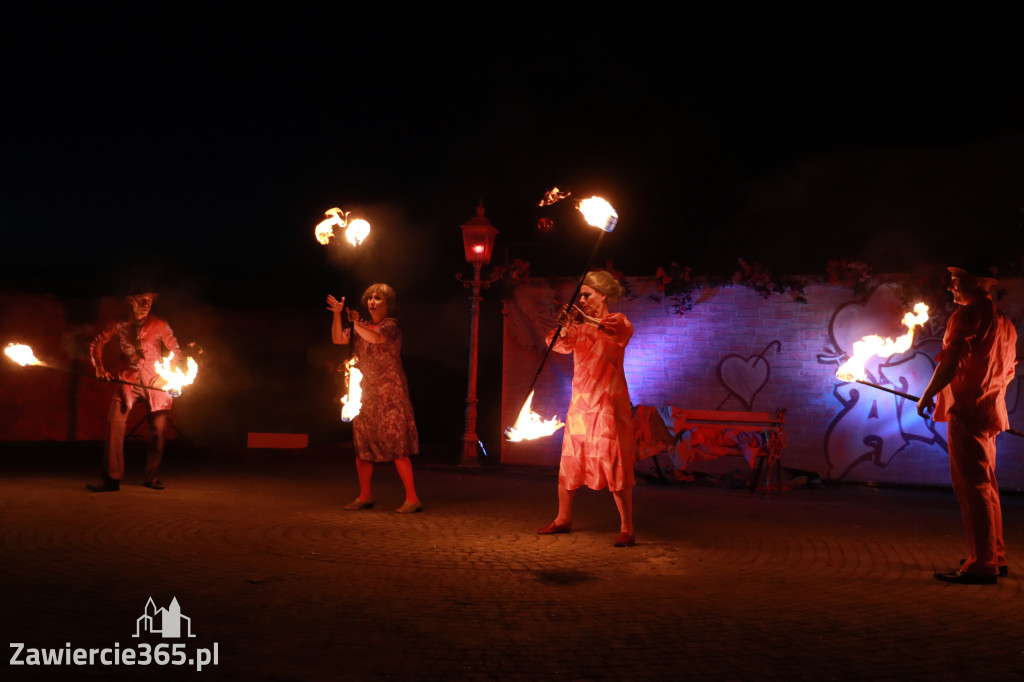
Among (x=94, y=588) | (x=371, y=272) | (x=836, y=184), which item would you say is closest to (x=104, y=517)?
(x=94, y=588)

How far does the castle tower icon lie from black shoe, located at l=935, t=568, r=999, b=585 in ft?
16.9

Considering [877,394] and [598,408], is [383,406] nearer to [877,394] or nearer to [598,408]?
[598,408]

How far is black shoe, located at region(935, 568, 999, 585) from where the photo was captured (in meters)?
6.00

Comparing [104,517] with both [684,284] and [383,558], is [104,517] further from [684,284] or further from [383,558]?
[684,284]

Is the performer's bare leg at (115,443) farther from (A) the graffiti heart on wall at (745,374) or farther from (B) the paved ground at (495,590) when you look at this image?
(A) the graffiti heart on wall at (745,374)

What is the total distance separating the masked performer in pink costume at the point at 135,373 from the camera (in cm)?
976

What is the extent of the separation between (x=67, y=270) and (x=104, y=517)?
700 inches

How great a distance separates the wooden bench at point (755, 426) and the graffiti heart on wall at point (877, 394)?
947mm

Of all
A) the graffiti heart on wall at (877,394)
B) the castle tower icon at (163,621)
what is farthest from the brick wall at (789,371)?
the castle tower icon at (163,621)

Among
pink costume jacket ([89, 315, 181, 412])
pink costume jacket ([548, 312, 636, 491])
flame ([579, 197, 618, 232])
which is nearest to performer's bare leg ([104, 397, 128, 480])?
pink costume jacket ([89, 315, 181, 412])

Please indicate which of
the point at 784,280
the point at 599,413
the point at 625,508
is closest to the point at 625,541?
the point at 625,508

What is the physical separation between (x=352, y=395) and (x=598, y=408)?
9.17 feet

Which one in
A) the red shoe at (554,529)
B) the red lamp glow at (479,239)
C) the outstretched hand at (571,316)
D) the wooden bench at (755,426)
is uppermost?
the red lamp glow at (479,239)

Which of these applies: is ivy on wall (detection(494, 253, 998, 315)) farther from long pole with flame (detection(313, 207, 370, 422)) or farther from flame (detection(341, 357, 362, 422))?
flame (detection(341, 357, 362, 422))
